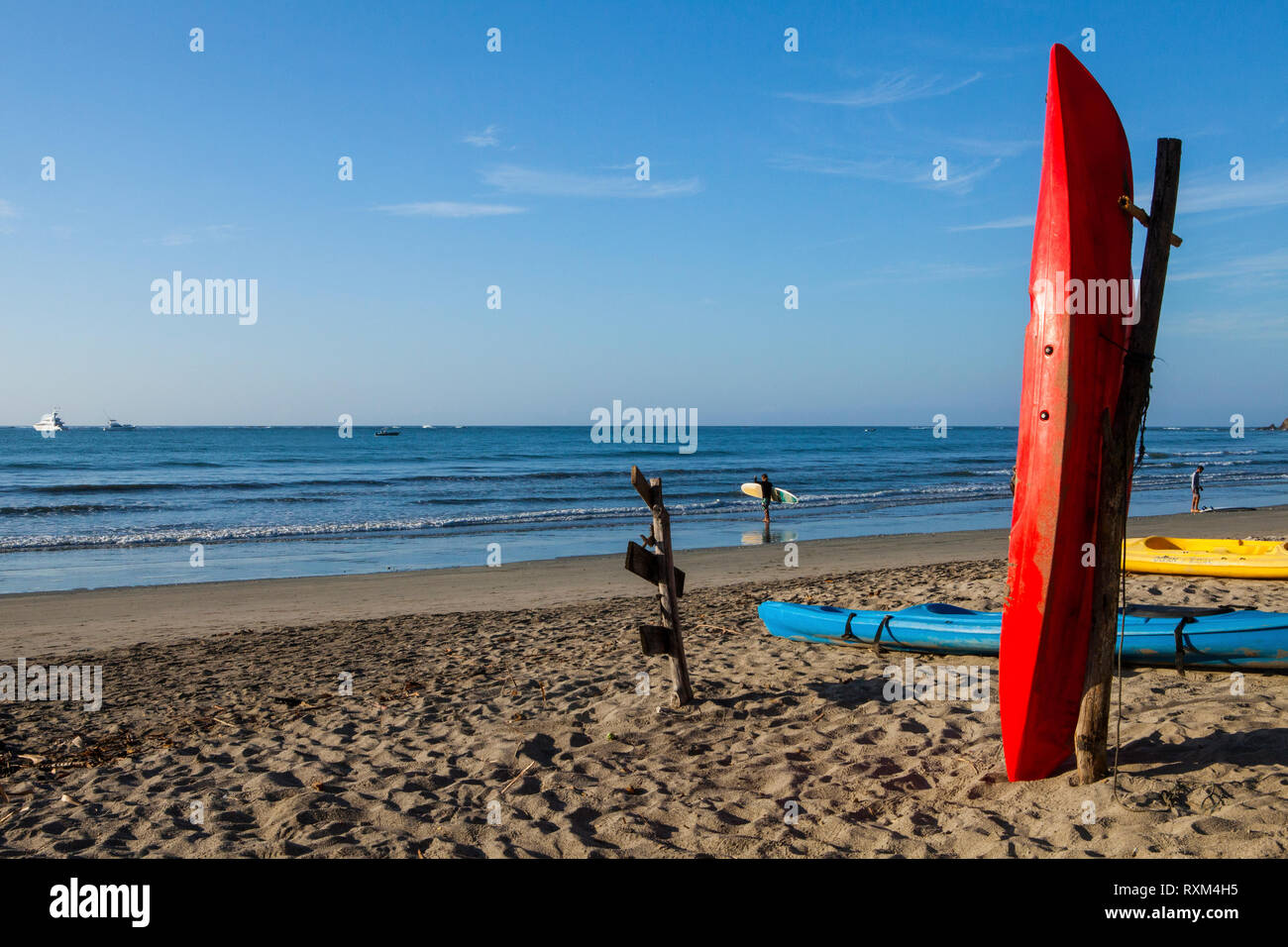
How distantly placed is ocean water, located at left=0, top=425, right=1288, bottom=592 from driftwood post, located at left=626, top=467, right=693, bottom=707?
33.6 feet


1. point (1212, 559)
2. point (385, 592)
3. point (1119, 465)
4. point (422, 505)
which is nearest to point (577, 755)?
point (1119, 465)

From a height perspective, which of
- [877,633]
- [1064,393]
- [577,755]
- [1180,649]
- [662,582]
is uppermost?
[1064,393]

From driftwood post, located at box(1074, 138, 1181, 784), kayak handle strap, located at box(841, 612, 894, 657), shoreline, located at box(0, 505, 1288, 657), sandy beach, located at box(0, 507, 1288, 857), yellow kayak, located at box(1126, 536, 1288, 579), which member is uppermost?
driftwood post, located at box(1074, 138, 1181, 784)

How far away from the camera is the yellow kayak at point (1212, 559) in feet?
33.2

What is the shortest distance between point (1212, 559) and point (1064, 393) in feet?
27.1

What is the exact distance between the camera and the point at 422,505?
27953 millimetres

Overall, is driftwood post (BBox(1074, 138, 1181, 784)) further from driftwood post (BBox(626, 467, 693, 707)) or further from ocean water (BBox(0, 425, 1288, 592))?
ocean water (BBox(0, 425, 1288, 592))

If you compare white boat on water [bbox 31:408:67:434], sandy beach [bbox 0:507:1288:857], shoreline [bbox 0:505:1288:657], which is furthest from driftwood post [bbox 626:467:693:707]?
white boat on water [bbox 31:408:67:434]

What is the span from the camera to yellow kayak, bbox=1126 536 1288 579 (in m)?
10.1

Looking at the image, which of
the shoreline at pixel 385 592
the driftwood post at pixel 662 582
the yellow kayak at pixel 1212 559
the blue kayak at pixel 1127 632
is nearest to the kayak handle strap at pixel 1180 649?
the blue kayak at pixel 1127 632

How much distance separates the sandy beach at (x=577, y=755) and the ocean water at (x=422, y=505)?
7470 mm

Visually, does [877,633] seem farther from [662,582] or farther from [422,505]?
[422,505]

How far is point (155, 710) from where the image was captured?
6.60 meters
